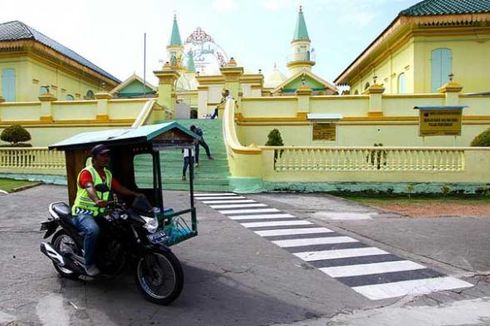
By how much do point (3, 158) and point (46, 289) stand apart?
45.7 feet

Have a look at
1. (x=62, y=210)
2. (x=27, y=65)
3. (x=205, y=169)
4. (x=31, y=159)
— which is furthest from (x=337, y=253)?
(x=27, y=65)

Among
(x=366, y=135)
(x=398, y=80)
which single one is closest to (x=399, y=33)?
(x=398, y=80)

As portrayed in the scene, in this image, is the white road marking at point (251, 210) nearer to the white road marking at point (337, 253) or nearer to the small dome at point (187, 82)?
the white road marking at point (337, 253)

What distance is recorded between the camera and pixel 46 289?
536cm

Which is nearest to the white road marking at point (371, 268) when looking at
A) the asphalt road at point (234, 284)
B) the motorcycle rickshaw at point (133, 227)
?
the asphalt road at point (234, 284)

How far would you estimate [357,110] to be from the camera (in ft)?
67.6

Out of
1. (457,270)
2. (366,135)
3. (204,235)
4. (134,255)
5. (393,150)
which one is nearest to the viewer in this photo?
(134,255)

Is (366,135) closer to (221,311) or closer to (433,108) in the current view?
(433,108)

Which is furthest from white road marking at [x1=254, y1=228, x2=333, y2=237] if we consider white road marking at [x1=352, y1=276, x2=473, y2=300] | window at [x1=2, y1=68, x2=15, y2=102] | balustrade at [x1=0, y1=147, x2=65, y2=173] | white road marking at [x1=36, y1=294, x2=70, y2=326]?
window at [x1=2, y1=68, x2=15, y2=102]

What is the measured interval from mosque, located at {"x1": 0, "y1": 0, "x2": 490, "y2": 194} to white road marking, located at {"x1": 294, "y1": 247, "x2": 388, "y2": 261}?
288 inches

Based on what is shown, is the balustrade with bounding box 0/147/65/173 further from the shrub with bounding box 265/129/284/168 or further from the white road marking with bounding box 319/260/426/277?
the white road marking with bounding box 319/260/426/277

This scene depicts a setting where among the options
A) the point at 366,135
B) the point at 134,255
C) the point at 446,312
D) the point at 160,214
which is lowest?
the point at 446,312

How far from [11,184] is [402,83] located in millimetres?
19336

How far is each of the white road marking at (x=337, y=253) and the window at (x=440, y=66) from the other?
1759cm
